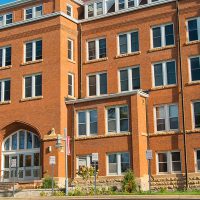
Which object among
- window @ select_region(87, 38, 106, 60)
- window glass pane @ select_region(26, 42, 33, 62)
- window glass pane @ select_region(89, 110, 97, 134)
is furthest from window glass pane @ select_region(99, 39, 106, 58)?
window glass pane @ select_region(26, 42, 33, 62)

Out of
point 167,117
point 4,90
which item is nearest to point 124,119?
point 167,117

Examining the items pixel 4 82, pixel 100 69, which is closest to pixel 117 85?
pixel 100 69

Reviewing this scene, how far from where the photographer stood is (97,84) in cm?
4306

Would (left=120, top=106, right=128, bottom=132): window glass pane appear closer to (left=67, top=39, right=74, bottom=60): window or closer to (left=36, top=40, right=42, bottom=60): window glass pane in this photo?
(left=67, top=39, right=74, bottom=60): window

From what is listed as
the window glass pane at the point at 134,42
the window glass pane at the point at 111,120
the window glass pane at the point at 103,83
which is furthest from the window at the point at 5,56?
the window glass pane at the point at 134,42

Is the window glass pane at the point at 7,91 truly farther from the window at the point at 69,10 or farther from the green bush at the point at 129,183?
the green bush at the point at 129,183

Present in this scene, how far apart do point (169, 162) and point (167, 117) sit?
3.82m

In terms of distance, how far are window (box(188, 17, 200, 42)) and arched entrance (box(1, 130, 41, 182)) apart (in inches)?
654

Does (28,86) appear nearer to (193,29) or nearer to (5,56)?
(5,56)

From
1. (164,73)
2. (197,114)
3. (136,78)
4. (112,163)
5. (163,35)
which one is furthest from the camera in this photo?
(136,78)

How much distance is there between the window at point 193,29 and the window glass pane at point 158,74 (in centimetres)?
352

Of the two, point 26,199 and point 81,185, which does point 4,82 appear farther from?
point 26,199

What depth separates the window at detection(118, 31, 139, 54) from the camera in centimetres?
4191

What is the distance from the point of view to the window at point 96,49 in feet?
143
